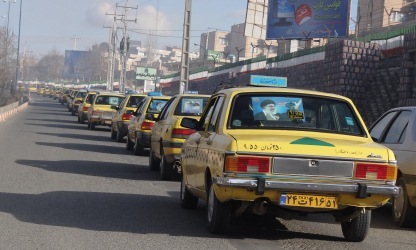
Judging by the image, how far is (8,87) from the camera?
102 metres

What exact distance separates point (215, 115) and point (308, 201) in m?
2.19

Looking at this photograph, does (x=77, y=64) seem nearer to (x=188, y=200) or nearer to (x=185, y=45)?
(x=185, y=45)

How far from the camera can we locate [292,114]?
31.9ft

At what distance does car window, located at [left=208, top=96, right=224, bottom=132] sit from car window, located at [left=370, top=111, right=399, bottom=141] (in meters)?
2.93

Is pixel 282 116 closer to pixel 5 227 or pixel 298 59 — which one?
pixel 5 227

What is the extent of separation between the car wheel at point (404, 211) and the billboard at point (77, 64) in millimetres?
181452

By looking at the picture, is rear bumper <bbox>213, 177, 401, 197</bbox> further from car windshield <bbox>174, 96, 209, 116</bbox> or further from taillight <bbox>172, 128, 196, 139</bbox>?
car windshield <bbox>174, 96, 209, 116</bbox>

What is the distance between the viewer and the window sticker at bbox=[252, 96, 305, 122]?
31.8ft

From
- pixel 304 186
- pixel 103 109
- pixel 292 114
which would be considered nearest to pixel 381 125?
pixel 292 114

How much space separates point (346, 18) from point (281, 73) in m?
4.76

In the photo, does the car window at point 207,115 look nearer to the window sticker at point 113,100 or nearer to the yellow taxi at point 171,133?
the yellow taxi at point 171,133

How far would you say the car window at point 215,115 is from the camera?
10086 mm

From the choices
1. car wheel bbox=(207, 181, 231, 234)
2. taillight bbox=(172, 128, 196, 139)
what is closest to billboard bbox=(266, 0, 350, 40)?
taillight bbox=(172, 128, 196, 139)

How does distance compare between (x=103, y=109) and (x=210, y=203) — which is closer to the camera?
(x=210, y=203)
